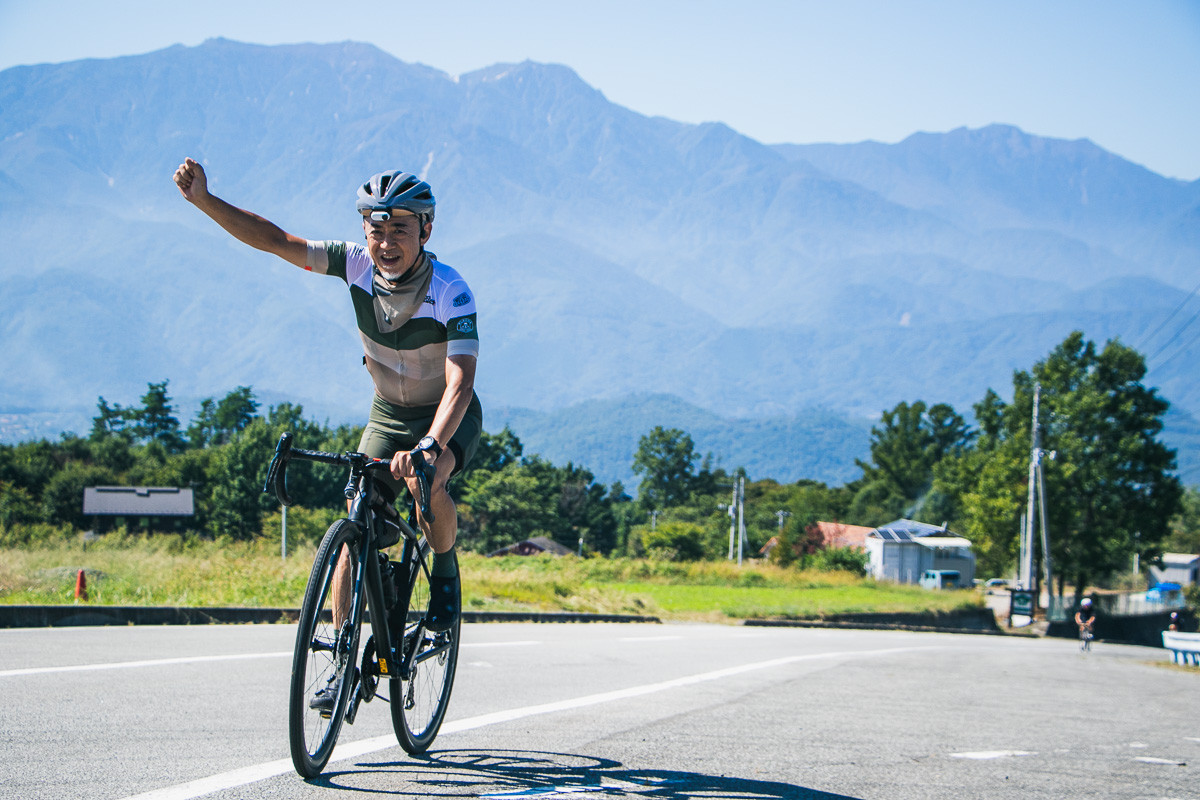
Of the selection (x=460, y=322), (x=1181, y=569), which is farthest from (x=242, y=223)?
(x=1181, y=569)

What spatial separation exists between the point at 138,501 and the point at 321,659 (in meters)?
83.0

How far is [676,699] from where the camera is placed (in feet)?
23.5

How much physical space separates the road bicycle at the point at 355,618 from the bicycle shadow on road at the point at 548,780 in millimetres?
201

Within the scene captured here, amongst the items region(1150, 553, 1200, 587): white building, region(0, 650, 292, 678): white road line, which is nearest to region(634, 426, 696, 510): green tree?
region(1150, 553, 1200, 587): white building

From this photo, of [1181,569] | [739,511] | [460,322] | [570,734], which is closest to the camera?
[460,322]

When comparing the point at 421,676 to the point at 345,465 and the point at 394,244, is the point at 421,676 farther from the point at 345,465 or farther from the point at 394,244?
the point at 394,244

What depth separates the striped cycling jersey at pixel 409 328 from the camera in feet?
13.9

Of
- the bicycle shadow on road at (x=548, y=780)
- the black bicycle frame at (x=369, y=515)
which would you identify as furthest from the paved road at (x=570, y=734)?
the black bicycle frame at (x=369, y=515)

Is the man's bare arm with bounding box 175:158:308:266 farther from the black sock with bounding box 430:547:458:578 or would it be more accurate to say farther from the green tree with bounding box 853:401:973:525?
the green tree with bounding box 853:401:973:525

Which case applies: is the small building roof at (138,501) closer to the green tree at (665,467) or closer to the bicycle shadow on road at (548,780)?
the bicycle shadow on road at (548,780)

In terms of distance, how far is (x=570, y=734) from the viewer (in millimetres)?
5246

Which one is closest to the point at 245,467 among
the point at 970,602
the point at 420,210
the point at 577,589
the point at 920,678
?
the point at 970,602

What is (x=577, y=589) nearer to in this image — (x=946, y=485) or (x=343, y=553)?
(x=343, y=553)

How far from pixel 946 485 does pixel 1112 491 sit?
17.5 metres
